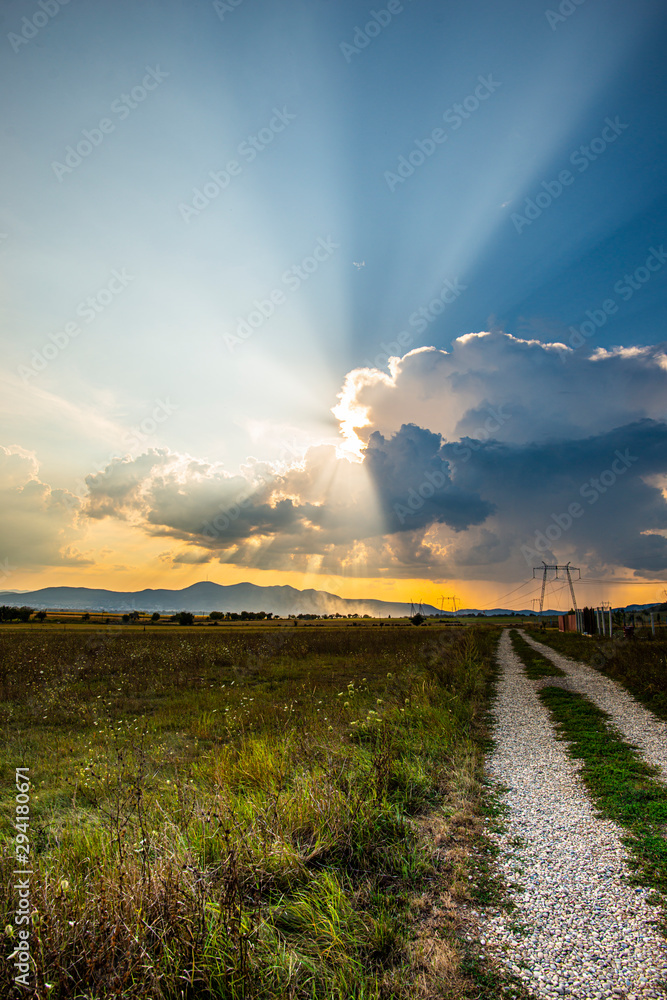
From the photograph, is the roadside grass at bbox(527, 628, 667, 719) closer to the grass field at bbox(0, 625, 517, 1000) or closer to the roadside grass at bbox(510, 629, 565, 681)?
the roadside grass at bbox(510, 629, 565, 681)

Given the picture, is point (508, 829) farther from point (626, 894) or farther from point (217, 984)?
point (217, 984)

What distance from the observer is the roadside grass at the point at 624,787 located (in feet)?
16.8

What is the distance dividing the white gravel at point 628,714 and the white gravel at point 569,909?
2519 millimetres

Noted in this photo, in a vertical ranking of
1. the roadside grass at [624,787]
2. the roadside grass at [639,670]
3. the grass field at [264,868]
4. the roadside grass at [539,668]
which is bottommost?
the roadside grass at [539,668]

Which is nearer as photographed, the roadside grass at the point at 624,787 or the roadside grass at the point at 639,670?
the roadside grass at the point at 624,787

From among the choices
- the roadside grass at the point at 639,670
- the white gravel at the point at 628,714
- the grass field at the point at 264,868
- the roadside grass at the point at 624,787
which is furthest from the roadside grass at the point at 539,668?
the grass field at the point at 264,868

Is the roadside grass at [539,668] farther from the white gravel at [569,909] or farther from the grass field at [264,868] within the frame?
the white gravel at [569,909]

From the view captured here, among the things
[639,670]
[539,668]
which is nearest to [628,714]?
[639,670]

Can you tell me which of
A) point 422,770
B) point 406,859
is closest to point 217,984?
point 406,859

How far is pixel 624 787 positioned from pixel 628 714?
632cm

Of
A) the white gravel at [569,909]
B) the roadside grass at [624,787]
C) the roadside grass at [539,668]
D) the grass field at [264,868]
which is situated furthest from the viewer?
the roadside grass at [539,668]

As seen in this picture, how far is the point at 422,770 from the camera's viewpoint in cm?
731

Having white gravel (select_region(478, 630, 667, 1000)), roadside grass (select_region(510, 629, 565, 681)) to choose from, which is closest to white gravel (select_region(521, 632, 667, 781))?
roadside grass (select_region(510, 629, 565, 681))

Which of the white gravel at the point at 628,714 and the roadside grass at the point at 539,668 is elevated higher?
the white gravel at the point at 628,714
